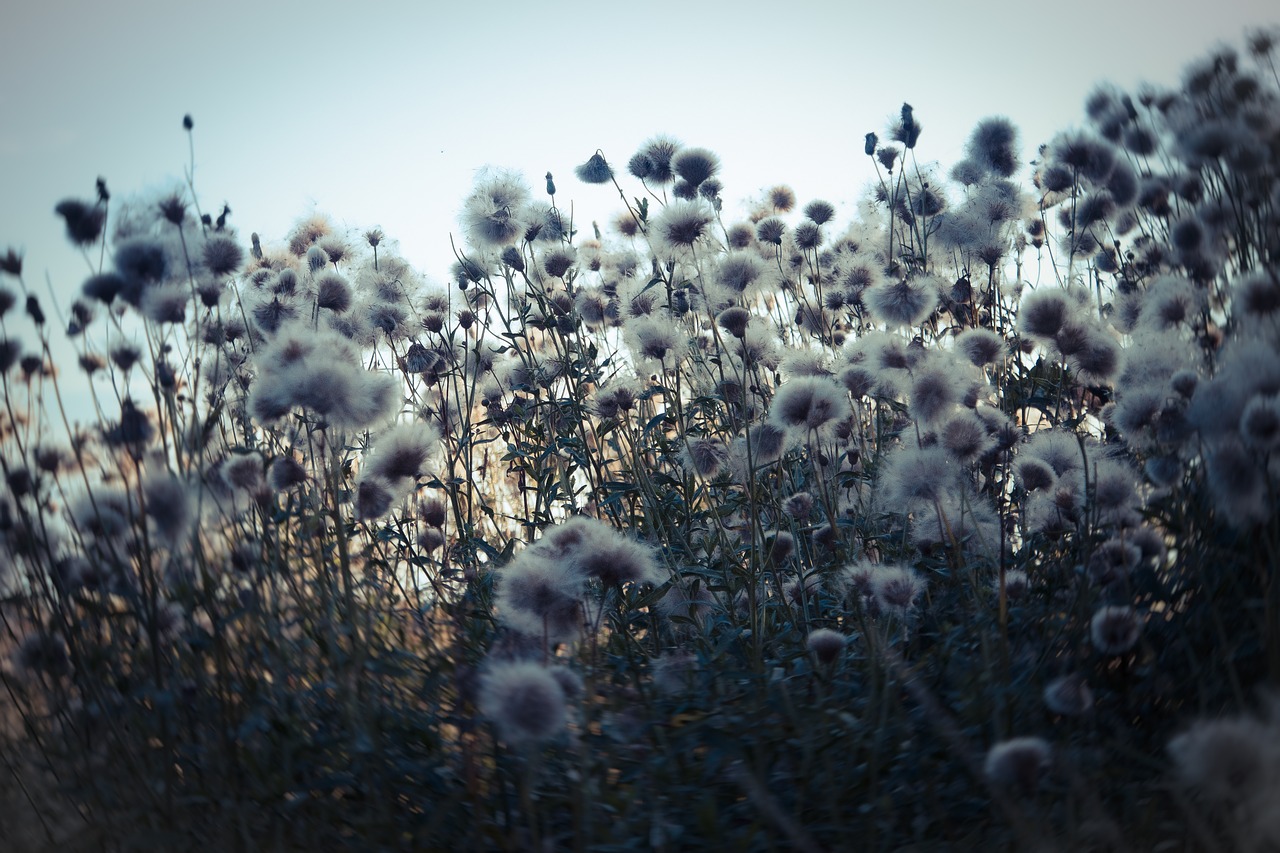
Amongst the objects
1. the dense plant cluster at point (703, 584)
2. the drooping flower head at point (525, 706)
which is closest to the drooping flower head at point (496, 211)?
the dense plant cluster at point (703, 584)

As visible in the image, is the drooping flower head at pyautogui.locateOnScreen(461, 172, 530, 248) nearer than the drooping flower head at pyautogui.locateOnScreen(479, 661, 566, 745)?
No

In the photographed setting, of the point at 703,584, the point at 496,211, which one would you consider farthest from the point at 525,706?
the point at 496,211

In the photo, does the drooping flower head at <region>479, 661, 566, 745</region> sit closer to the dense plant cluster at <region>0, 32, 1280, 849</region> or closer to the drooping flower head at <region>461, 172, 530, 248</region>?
the dense plant cluster at <region>0, 32, 1280, 849</region>

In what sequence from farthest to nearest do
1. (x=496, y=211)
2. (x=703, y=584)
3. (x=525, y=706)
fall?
(x=496, y=211) < (x=703, y=584) < (x=525, y=706)

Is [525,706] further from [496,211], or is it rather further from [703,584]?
[496,211]

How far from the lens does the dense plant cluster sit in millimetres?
1749

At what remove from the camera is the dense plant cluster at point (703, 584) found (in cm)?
175

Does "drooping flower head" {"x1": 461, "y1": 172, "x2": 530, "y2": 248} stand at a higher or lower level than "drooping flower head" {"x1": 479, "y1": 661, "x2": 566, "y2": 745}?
higher

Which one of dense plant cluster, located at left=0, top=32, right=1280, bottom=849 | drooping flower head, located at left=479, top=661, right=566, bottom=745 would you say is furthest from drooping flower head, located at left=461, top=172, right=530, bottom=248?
drooping flower head, located at left=479, top=661, right=566, bottom=745

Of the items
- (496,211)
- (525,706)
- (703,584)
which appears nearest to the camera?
(525,706)

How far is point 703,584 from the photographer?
3.56 metres

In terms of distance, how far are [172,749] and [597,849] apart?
893 mm

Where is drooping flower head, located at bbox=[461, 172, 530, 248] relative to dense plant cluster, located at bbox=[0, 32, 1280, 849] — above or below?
above

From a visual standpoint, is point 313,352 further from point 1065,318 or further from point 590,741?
point 1065,318
